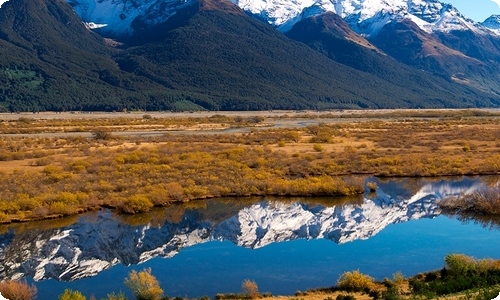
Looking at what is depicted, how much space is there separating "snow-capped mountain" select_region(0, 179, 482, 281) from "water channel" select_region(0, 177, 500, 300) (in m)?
0.06

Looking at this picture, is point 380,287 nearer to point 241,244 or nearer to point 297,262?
point 297,262

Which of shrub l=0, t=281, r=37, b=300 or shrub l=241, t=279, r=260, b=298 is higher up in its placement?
shrub l=241, t=279, r=260, b=298

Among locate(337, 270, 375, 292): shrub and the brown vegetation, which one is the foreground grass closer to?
locate(337, 270, 375, 292): shrub

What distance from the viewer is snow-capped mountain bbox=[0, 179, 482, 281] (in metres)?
29.8

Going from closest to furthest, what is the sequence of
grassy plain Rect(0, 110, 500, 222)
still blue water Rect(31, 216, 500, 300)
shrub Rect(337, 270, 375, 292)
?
1. shrub Rect(337, 270, 375, 292)
2. still blue water Rect(31, 216, 500, 300)
3. grassy plain Rect(0, 110, 500, 222)

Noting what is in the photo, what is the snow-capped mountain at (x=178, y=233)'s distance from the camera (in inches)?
1174

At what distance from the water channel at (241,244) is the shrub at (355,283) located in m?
1.32

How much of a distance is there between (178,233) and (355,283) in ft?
43.7

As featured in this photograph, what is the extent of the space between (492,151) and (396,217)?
34408 mm

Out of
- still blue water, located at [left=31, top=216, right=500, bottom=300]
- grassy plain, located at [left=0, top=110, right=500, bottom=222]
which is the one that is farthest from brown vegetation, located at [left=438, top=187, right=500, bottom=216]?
grassy plain, located at [left=0, top=110, right=500, bottom=222]

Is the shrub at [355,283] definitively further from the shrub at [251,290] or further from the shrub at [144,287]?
the shrub at [144,287]

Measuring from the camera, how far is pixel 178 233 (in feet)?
114

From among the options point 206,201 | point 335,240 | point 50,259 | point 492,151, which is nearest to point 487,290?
point 335,240

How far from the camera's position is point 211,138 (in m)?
84.1
